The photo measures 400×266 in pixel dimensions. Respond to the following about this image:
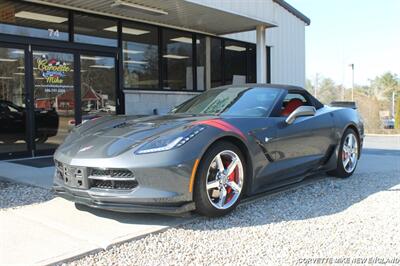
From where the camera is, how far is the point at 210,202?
12.7 ft

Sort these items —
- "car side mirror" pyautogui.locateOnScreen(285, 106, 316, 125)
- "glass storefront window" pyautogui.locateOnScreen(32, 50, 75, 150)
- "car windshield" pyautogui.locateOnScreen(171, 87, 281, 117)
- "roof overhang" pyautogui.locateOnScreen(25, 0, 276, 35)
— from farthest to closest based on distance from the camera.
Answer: "roof overhang" pyautogui.locateOnScreen(25, 0, 276, 35) → "glass storefront window" pyautogui.locateOnScreen(32, 50, 75, 150) → "car side mirror" pyautogui.locateOnScreen(285, 106, 316, 125) → "car windshield" pyautogui.locateOnScreen(171, 87, 281, 117)

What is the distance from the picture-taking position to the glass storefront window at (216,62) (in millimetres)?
12633

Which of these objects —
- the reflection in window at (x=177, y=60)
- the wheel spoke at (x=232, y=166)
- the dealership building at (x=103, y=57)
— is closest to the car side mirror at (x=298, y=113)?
the wheel spoke at (x=232, y=166)

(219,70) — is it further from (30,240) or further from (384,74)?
(384,74)

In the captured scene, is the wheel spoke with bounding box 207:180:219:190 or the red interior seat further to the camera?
the red interior seat

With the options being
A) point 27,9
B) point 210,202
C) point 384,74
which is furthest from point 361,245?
point 384,74

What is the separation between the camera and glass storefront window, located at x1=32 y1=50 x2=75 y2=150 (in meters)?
8.21

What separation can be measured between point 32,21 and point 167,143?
597 centimetres

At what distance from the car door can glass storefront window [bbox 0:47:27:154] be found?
5096 mm

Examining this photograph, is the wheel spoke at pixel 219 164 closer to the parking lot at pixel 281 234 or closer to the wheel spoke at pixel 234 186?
the wheel spoke at pixel 234 186

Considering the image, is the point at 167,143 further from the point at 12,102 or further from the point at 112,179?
the point at 12,102

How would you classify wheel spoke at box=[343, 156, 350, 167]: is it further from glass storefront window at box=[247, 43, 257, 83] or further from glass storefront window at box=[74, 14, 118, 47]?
glass storefront window at box=[247, 43, 257, 83]

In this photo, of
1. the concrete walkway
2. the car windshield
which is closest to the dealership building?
the car windshield

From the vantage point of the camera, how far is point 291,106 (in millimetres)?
5402
